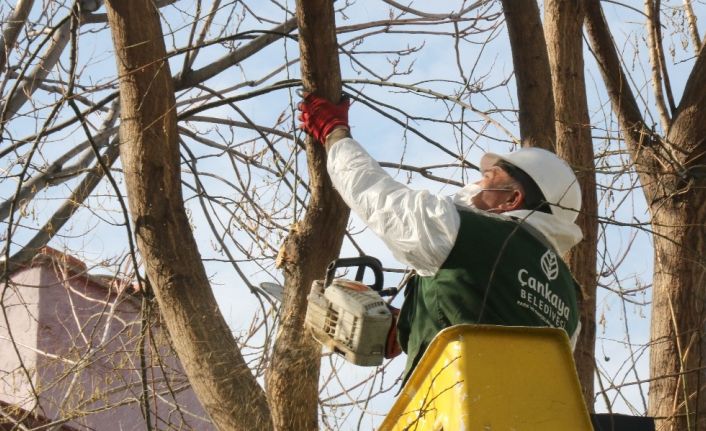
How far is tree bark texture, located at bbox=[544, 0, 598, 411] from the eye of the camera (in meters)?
4.57

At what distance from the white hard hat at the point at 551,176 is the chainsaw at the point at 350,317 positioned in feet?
2.28

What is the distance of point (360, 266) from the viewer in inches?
158

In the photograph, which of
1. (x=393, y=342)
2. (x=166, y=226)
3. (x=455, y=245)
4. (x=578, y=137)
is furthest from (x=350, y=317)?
(x=578, y=137)

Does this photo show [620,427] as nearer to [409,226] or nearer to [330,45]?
[409,226]

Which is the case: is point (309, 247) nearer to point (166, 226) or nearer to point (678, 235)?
point (166, 226)

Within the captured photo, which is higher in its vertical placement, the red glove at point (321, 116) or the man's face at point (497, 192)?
the red glove at point (321, 116)

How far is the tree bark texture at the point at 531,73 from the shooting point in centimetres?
479

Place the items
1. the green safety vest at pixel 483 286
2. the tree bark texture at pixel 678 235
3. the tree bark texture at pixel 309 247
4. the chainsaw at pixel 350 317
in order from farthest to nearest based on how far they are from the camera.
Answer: the tree bark texture at pixel 678 235 → the tree bark texture at pixel 309 247 → the chainsaw at pixel 350 317 → the green safety vest at pixel 483 286

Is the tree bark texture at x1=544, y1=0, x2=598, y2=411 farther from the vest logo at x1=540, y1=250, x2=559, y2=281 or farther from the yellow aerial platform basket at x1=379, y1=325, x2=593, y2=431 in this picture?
the yellow aerial platform basket at x1=379, y1=325, x2=593, y2=431

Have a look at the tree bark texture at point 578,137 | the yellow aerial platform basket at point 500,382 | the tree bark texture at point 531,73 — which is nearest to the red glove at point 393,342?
the yellow aerial platform basket at point 500,382

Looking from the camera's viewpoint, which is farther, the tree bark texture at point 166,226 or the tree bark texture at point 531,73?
the tree bark texture at point 531,73

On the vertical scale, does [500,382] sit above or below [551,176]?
below

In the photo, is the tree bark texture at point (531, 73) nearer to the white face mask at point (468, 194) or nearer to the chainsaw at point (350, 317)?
the white face mask at point (468, 194)

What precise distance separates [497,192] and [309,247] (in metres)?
0.74
